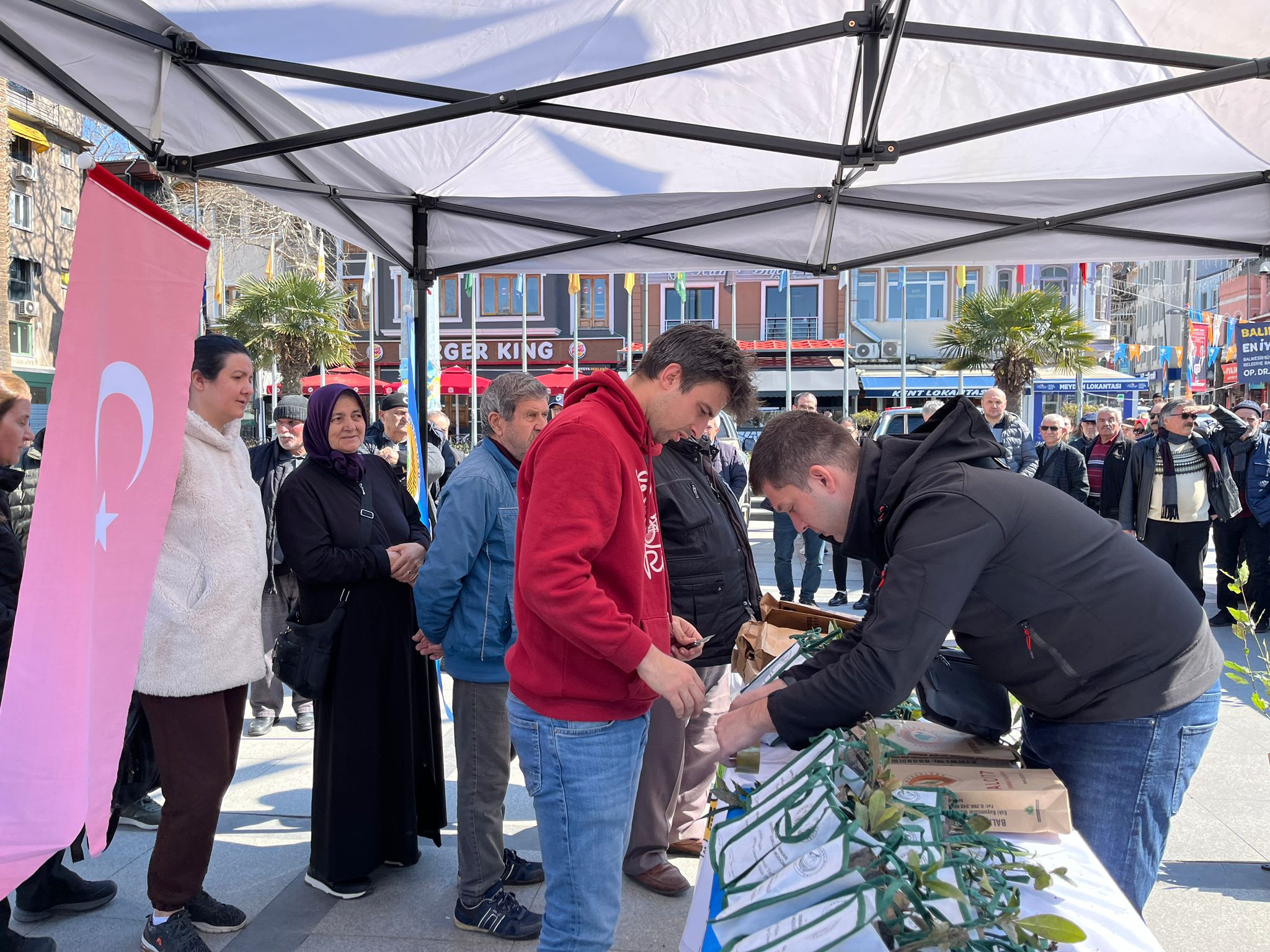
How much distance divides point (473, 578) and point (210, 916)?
140 cm

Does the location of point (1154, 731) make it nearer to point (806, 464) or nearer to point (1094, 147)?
point (806, 464)

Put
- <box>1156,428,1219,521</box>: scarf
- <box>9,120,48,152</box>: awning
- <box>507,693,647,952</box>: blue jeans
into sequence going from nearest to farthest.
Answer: <box>507,693,647,952</box>: blue jeans → <box>1156,428,1219,521</box>: scarf → <box>9,120,48,152</box>: awning

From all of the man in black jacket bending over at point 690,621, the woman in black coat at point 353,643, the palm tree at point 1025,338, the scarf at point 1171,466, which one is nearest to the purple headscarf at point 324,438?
the woman in black coat at point 353,643

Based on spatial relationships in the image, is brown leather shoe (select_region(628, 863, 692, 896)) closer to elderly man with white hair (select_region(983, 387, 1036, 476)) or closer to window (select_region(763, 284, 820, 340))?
elderly man with white hair (select_region(983, 387, 1036, 476))

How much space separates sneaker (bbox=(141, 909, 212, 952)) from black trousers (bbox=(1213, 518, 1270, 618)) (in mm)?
7887

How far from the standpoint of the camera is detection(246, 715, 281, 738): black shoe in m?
5.13

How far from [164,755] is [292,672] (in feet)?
1.73

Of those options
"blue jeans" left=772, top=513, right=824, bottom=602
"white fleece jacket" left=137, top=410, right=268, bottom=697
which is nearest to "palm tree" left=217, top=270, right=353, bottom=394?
"blue jeans" left=772, top=513, right=824, bottom=602

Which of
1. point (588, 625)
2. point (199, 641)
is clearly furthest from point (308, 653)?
point (588, 625)

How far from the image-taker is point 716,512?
3.69 meters

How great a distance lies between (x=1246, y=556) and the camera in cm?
803

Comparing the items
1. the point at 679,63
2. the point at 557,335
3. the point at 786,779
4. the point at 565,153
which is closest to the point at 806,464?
the point at 786,779

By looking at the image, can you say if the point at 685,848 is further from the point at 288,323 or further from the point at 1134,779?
the point at 288,323

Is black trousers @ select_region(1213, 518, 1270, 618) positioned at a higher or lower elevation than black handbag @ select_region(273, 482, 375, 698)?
lower
